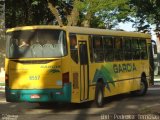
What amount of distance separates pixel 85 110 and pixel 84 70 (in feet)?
4.42

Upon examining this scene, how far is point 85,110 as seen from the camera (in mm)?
18281

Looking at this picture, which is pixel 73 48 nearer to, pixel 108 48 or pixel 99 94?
pixel 99 94

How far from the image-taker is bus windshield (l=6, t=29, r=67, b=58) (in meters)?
17.4

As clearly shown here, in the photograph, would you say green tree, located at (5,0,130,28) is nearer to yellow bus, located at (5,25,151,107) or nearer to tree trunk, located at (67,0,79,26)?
tree trunk, located at (67,0,79,26)

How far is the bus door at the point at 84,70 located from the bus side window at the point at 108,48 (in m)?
1.85

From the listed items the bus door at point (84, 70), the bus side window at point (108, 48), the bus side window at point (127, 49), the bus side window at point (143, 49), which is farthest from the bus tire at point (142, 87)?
the bus door at point (84, 70)

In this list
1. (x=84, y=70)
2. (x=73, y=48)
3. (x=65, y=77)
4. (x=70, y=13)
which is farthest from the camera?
(x=70, y=13)

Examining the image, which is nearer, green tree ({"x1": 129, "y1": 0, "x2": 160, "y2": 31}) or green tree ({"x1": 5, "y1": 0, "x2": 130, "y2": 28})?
green tree ({"x1": 5, "y1": 0, "x2": 130, "y2": 28})

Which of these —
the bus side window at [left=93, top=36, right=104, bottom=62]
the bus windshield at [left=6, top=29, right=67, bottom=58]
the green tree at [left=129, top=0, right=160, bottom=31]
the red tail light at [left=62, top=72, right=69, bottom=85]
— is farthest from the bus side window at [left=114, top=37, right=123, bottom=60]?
the green tree at [left=129, top=0, right=160, bottom=31]

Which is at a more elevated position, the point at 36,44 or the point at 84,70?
the point at 36,44

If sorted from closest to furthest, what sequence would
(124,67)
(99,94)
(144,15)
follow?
(99,94), (124,67), (144,15)

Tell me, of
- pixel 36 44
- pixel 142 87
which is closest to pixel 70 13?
pixel 142 87

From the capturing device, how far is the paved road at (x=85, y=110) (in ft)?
52.6

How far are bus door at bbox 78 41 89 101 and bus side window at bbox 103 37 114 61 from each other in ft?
6.07
